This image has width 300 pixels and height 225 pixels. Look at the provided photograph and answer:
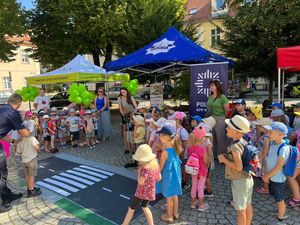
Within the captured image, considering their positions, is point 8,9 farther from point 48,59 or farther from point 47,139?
point 47,139

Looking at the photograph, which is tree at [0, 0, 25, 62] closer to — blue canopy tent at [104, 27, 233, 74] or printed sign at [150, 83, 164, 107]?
blue canopy tent at [104, 27, 233, 74]

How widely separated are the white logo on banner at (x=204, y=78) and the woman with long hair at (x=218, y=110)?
23.5 inches

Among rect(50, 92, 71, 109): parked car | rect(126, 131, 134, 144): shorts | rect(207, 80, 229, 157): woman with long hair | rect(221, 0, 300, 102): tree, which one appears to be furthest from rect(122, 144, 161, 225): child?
rect(50, 92, 71, 109): parked car

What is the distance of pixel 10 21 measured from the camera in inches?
561

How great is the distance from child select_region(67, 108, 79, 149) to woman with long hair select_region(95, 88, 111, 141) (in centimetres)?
91

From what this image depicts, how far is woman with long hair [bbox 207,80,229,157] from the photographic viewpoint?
5.96 meters

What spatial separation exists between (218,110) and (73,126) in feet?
14.3

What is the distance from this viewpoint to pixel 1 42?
14.7m

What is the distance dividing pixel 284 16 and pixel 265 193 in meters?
7.12

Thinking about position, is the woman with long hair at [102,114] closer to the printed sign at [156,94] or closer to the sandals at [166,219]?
the printed sign at [156,94]

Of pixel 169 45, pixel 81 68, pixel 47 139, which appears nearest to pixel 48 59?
pixel 81 68

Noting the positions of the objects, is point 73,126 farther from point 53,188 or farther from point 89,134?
point 53,188

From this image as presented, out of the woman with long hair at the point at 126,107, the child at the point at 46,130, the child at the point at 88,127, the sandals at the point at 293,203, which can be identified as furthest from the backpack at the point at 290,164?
the child at the point at 46,130

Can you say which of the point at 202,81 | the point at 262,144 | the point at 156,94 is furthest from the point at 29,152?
the point at 156,94
